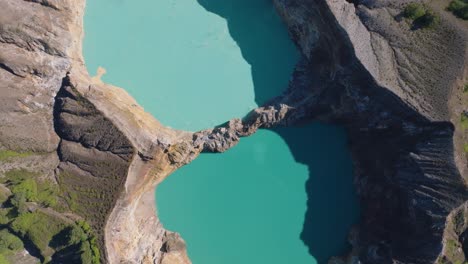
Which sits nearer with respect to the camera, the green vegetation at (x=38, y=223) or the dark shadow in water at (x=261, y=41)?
the green vegetation at (x=38, y=223)

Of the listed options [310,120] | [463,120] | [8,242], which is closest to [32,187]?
[8,242]

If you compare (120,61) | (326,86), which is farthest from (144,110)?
(326,86)

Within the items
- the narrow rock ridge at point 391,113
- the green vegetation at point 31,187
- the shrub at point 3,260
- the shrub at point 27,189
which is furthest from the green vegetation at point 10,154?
the narrow rock ridge at point 391,113

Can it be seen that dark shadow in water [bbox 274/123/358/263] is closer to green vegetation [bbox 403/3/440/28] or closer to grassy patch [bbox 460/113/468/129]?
grassy patch [bbox 460/113/468/129]

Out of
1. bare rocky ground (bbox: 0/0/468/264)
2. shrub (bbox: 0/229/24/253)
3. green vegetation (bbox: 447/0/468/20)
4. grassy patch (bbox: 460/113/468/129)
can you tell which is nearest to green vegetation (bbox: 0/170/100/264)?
shrub (bbox: 0/229/24/253)

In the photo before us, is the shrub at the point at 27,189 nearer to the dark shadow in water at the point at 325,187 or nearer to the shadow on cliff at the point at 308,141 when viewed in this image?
the shadow on cliff at the point at 308,141

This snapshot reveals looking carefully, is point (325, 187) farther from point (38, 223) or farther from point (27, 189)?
point (27, 189)

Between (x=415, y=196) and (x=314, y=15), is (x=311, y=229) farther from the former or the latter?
(x=314, y=15)
